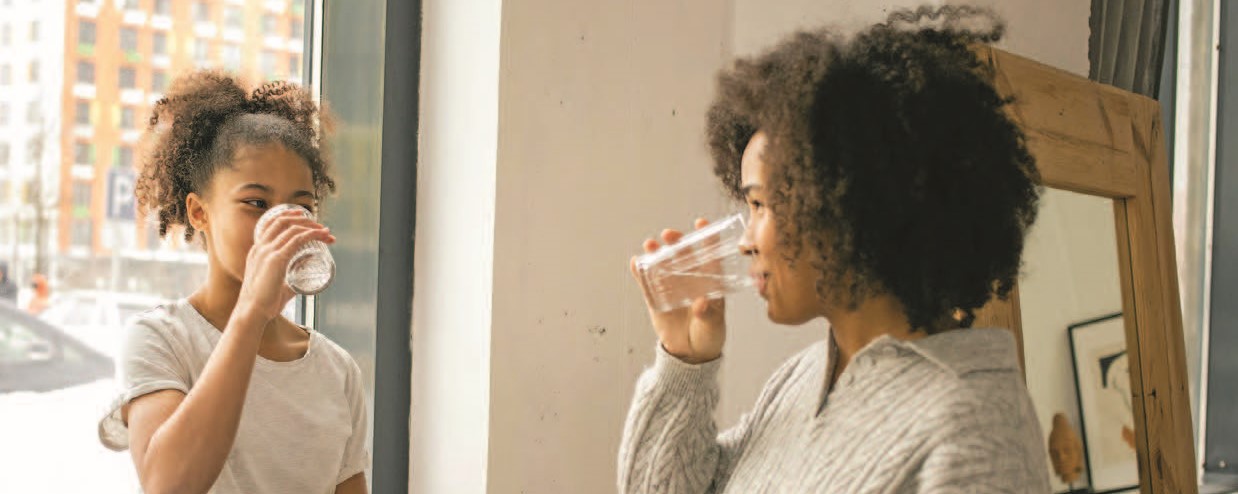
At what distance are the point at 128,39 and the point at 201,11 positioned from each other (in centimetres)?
12

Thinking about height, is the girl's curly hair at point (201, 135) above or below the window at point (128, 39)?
below

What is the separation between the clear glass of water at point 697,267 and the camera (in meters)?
1.17

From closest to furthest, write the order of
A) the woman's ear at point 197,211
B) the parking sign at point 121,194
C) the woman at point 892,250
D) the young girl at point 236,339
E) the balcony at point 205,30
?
1. the woman at point 892,250
2. the young girl at point 236,339
3. the woman's ear at point 197,211
4. the parking sign at point 121,194
5. the balcony at point 205,30

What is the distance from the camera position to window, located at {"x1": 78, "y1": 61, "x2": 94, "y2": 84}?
5.29 feet

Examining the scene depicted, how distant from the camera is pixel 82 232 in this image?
1614mm

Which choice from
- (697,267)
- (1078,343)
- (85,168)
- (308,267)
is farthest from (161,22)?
(1078,343)

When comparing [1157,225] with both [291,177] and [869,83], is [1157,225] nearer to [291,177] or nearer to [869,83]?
[869,83]

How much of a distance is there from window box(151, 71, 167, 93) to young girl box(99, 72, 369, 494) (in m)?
0.35

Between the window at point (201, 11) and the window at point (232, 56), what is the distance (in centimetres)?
5

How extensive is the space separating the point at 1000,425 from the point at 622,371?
3.35 feet

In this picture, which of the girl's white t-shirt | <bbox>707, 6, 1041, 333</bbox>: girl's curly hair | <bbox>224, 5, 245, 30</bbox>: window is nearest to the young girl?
the girl's white t-shirt

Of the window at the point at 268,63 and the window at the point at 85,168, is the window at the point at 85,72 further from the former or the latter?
the window at the point at 268,63

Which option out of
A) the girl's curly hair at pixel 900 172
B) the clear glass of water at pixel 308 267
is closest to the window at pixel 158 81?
the clear glass of water at pixel 308 267

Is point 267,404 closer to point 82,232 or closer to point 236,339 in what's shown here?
point 236,339
